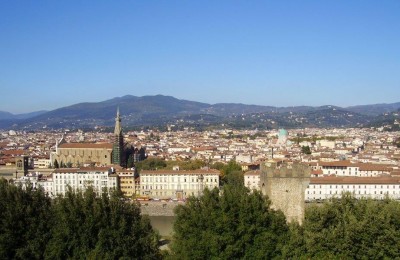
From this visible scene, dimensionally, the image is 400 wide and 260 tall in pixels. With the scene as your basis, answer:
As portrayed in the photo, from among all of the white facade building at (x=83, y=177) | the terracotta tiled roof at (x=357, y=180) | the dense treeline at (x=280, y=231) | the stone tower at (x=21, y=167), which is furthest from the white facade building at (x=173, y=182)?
the dense treeline at (x=280, y=231)

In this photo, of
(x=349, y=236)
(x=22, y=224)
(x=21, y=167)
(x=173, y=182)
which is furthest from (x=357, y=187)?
(x=22, y=224)

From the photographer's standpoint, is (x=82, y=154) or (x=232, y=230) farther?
(x=82, y=154)

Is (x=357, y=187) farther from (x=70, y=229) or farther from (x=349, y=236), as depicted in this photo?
(x=70, y=229)

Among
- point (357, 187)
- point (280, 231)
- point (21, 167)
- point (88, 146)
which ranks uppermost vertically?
point (280, 231)

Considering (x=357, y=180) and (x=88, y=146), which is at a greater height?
(x=88, y=146)

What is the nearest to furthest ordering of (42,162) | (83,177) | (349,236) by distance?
(349,236) < (83,177) < (42,162)

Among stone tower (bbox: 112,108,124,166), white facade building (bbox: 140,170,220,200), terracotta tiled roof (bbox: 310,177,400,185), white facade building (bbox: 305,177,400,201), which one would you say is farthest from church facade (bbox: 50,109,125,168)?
terracotta tiled roof (bbox: 310,177,400,185)
